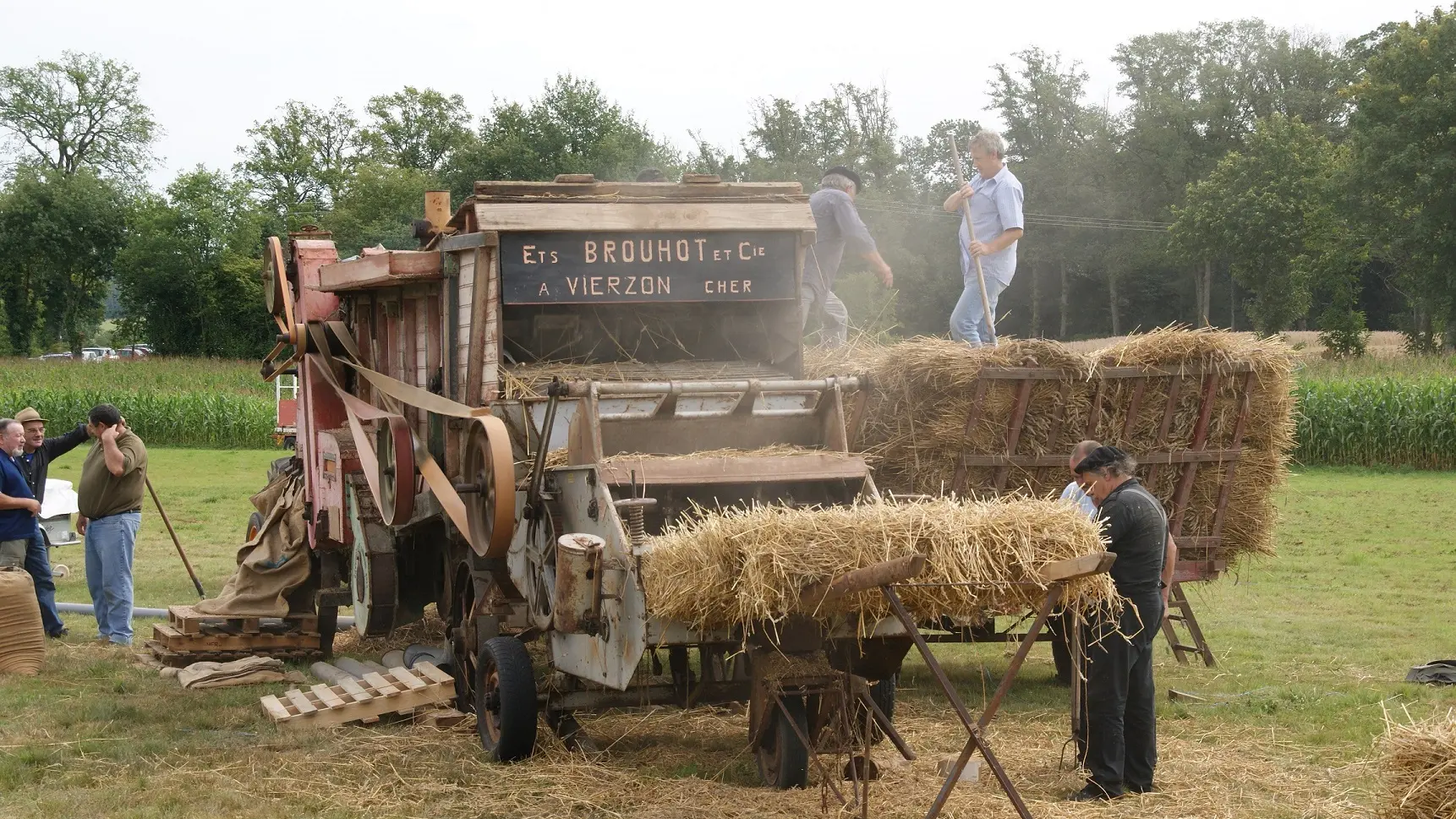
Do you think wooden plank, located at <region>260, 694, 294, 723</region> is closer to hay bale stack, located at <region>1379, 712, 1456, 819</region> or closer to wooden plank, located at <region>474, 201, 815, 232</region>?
wooden plank, located at <region>474, 201, 815, 232</region>

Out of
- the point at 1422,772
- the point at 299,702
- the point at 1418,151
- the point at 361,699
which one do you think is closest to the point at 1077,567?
the point at 1422,772

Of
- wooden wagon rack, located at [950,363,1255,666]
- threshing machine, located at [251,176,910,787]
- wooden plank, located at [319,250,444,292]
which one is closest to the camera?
threshing machine, located at [251,176,910,787]

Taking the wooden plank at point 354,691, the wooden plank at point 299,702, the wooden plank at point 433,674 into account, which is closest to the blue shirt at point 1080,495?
the wooden plank at point 433,674

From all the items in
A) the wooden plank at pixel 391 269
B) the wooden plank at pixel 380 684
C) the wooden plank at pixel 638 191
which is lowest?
the wooden plank at pixel 380 684

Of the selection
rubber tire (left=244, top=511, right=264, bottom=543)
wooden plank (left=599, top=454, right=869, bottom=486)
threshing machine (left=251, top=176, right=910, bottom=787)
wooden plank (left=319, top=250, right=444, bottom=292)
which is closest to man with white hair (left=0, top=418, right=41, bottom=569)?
rubber tire (left=244, top=511, right=264, bottom=543)

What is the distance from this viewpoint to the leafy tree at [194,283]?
64688 mm

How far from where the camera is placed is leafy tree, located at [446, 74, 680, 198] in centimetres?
6025

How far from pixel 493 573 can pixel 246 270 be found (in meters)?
59.4

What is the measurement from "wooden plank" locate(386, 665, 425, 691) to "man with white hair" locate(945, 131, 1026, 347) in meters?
4.30

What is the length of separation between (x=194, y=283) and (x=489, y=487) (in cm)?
6302

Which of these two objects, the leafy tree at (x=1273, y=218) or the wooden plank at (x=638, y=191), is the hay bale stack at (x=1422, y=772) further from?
the leafy tree at (x=1273, y=218)

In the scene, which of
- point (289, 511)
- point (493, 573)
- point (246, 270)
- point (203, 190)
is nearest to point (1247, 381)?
point (493, 573)

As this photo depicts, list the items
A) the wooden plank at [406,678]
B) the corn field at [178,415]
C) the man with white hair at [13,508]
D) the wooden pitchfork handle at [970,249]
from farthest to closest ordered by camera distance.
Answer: the corn field at [178,415], the man with white hair at [13,508], the wooden pitchfork handle at [970,249], the wooden plank at [406,678]

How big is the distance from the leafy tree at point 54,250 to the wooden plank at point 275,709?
67.8 m
